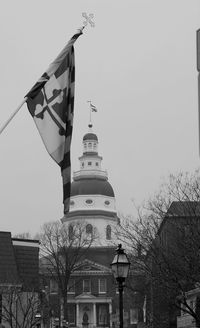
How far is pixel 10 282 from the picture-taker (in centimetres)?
5981

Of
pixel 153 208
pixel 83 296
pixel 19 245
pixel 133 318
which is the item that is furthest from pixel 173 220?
pixel 83 296

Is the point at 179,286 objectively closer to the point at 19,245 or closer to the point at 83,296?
the point at 19,245

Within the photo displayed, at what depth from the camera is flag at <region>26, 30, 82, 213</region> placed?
530 inches

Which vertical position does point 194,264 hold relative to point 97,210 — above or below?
below

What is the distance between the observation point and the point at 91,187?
146000 mm

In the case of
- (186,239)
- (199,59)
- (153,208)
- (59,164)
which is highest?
(153,208)

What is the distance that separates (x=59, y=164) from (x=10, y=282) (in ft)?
157

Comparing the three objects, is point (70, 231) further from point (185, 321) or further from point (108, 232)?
point (185, 321)

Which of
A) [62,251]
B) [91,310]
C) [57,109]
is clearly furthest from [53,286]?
[57,109]

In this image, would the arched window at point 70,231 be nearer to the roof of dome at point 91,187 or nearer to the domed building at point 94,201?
the domed building at point 94,201

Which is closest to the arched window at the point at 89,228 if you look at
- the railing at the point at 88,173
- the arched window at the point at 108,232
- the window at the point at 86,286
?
the arched window at the point at 108,232

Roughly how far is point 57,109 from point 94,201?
13094 centimetres

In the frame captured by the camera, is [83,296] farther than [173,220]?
Yes

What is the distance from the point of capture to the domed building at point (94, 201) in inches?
5556
